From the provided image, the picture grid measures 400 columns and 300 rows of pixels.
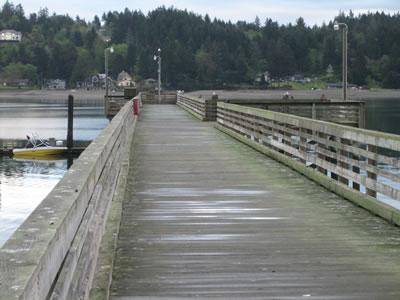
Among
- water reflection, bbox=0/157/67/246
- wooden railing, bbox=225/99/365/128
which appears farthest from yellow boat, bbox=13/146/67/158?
wooden railing, bbox=225/99/365/128

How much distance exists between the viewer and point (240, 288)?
19.8ft

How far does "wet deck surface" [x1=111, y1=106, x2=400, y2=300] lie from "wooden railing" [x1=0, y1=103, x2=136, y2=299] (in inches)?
35.4

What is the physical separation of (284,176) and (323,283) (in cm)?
748

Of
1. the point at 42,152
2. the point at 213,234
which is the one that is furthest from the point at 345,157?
the point at 42,152

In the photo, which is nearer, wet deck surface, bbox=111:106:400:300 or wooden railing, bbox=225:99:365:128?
wet deck surface, bbox=111:106:400:300

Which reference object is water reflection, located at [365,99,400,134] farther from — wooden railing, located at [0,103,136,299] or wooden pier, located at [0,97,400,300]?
wooden railing, located at [0,103,136,299]

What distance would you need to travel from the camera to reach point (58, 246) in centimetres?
361

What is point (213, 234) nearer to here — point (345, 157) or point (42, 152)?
point (345, 157)

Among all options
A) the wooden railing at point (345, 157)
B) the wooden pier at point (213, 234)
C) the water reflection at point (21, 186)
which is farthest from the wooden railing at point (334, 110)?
the wooden pier at point (213, 234)

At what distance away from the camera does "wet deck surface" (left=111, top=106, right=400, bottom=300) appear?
6.09 meters

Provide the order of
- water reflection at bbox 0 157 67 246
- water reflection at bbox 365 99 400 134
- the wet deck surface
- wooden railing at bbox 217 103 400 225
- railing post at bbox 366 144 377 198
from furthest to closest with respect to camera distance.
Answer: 1. water reflection at bbox 365 99 400 134
2. water reflection at bbox 0 157 67 246
3. railing post at bbox 366 144 377 198
4. wooden railing at bbox 217 103 400 225
5. the wet deck surface

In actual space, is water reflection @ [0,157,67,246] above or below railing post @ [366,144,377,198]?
below

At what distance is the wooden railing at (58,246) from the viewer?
2.88 metres

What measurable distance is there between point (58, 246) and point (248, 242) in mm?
4397
